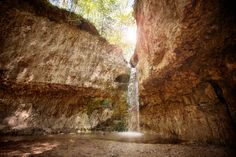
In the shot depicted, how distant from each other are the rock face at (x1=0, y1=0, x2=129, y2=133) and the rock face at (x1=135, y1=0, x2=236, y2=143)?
19.7ft

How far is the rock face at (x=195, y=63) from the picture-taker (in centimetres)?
539

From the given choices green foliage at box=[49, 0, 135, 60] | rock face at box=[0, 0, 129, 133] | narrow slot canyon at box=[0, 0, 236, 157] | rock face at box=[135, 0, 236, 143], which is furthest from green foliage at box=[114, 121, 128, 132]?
green foliage at box=[49, 0, 135, 60]

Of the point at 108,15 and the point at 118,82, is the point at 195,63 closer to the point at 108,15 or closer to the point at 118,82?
the point at 118,82

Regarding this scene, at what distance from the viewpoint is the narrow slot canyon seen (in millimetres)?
5746

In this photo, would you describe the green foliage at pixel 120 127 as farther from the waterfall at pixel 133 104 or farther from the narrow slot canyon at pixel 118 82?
the waterfall at pixel 133 104

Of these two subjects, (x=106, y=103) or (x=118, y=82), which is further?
(x=118, y=82)

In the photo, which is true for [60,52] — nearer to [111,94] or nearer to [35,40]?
[35,40]

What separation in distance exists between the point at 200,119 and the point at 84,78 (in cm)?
894

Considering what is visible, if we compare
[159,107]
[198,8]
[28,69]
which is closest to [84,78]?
[28,69]

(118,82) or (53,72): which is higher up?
(118,82)

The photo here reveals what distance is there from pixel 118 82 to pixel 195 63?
9.22 metres

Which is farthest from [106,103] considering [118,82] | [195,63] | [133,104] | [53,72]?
[195,63]

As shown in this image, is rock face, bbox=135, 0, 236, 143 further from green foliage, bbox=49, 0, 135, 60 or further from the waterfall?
green foliage, bbox=49, 0, 135, 60

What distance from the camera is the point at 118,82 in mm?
15398
